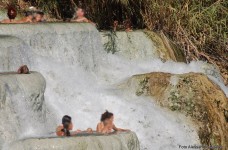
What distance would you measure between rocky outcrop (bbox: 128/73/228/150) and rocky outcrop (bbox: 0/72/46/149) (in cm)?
247

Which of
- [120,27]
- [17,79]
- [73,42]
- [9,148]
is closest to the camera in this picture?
[9,148]

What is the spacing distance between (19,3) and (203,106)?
646cm

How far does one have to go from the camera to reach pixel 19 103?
1081 cm

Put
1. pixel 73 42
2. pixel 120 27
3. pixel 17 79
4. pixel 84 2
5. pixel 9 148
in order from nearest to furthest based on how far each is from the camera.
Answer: pixel 9 148 → pixel 17 79 → pixel 73 42 → pixel 120 27 → pixel 84 2

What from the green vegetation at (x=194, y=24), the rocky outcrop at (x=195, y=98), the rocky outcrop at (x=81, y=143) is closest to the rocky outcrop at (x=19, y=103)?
the rocky outcrop at (x=81, y=143)

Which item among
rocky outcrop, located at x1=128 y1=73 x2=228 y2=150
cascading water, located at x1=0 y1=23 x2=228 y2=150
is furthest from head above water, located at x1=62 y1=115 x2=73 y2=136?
rocky outcrop, located at x1=128 y1=73 x2=228 y2=150

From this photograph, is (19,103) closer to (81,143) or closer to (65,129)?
(65,129)

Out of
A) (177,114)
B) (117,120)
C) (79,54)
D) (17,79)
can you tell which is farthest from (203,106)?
(17,79)

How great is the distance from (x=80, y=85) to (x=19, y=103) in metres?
2.66

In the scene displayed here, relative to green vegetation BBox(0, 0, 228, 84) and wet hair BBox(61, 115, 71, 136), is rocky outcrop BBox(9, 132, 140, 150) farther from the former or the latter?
green vegetation BBox(0, 0, 228, 84)

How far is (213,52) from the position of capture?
56.4ft

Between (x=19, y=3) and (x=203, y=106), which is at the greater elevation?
(x=19, y=3)

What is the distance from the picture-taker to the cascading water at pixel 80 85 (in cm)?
1255

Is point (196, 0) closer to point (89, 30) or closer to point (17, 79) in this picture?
point (89, 30)
